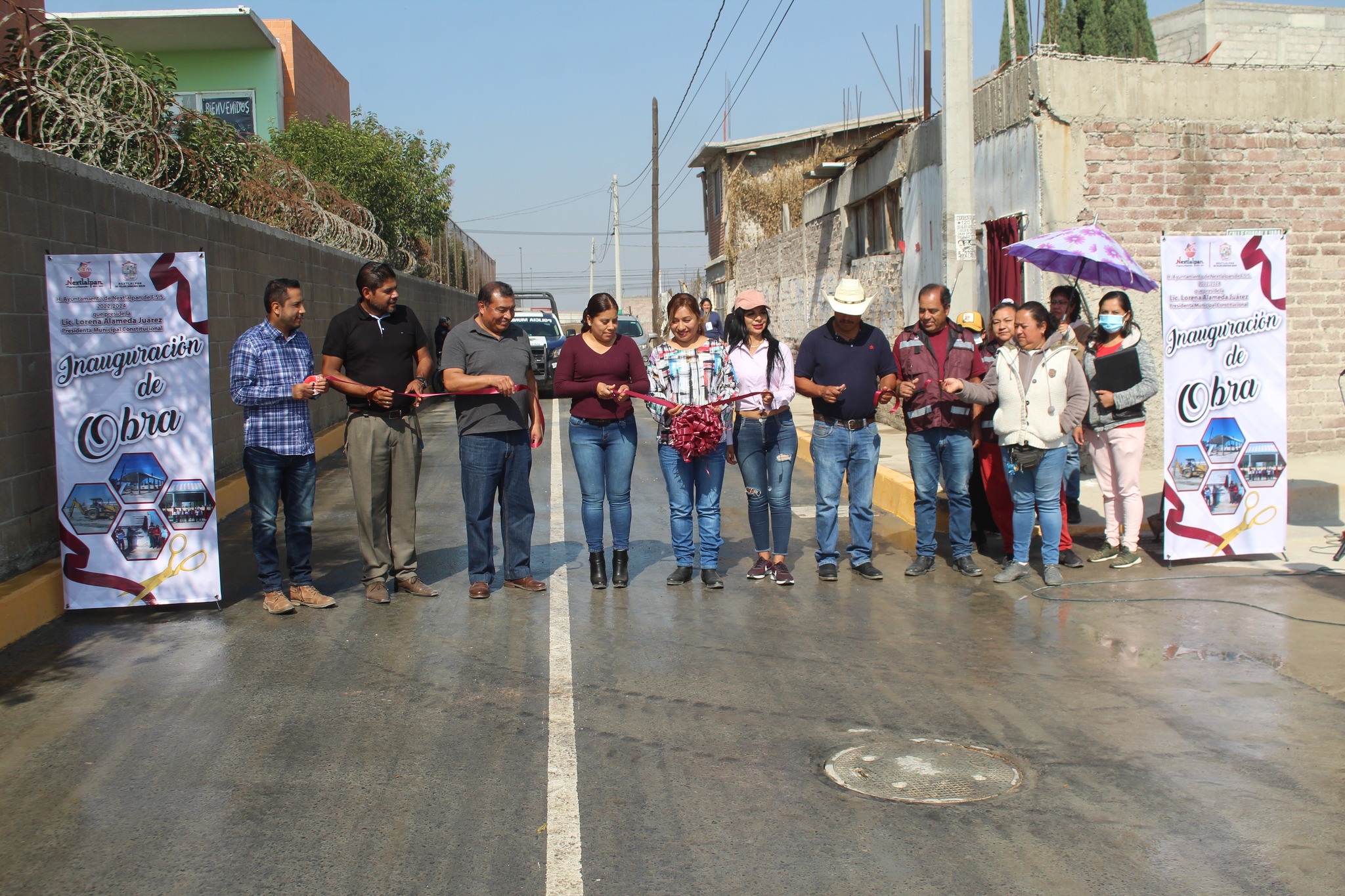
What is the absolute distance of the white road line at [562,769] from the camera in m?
3.71

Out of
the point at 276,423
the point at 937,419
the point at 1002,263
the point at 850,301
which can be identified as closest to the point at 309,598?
the point at 276,423

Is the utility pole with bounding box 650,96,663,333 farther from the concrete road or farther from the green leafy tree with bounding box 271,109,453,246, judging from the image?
the concrete road

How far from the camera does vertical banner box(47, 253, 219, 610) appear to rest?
6863 mm

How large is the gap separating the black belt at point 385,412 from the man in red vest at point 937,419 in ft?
10.8

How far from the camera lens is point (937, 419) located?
7969 mm

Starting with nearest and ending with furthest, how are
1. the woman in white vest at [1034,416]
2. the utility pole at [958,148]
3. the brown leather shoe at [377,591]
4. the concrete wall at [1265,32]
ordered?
the brown leather shoe at [377,591]
the woman in white vest at [1034,416]
the utility pole at [958,148]
the concrete wall at [1265,32]

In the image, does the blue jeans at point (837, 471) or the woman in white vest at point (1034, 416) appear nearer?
the woman in white vest at point (1034, 416)

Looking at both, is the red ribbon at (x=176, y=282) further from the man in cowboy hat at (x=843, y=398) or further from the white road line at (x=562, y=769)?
the man in cowboy hat at (x=843, y=398)

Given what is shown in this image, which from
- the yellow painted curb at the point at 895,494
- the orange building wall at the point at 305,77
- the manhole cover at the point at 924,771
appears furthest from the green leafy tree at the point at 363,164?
the manhole cover at the point at 924,771

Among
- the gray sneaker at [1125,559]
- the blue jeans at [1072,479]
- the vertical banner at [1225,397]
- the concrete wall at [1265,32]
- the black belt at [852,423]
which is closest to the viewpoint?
the black belt at [852,423]

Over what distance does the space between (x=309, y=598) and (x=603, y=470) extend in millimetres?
1997

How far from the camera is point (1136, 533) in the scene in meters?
8.28

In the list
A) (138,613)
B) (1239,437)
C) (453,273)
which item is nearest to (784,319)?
(453,273)

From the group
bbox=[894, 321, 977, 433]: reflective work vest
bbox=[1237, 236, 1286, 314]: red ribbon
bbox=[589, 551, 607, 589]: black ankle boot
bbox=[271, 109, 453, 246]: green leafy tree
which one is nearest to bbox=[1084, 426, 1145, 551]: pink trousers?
bbox=[894, 321, 977, 433]: reflective work vest
